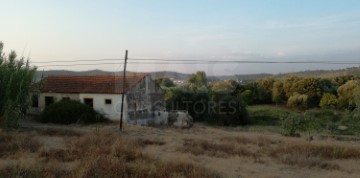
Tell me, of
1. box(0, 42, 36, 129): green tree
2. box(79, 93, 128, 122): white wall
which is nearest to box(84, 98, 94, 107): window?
box(79, 93, 128, 122): white wall

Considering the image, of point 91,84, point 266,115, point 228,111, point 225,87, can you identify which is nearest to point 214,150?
point 91,84

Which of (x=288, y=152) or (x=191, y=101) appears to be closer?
(x=288, y=152)

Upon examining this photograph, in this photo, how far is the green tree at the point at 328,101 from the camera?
42969mm

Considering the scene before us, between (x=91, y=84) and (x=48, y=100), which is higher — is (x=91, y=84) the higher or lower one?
the higher one

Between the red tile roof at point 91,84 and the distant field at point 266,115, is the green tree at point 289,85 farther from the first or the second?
the red tile roof at point 91,84

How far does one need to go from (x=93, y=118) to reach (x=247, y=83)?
91.0ft

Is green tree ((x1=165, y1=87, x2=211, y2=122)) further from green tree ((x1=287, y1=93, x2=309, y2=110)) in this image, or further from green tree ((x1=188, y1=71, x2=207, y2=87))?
green tree ((x1=287, y1=93, x2=309, y2=110))

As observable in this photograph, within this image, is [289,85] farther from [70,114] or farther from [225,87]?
[70,114]

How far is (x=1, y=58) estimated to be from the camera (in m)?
21.7

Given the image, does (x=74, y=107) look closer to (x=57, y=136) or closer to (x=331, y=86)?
(x=57, y=136)

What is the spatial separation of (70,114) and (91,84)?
3.53 metres

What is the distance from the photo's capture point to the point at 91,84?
96.8 feet

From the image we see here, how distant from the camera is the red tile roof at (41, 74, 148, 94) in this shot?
28.1 m

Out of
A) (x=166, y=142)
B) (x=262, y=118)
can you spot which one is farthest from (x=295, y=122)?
(x=262, y=118)
